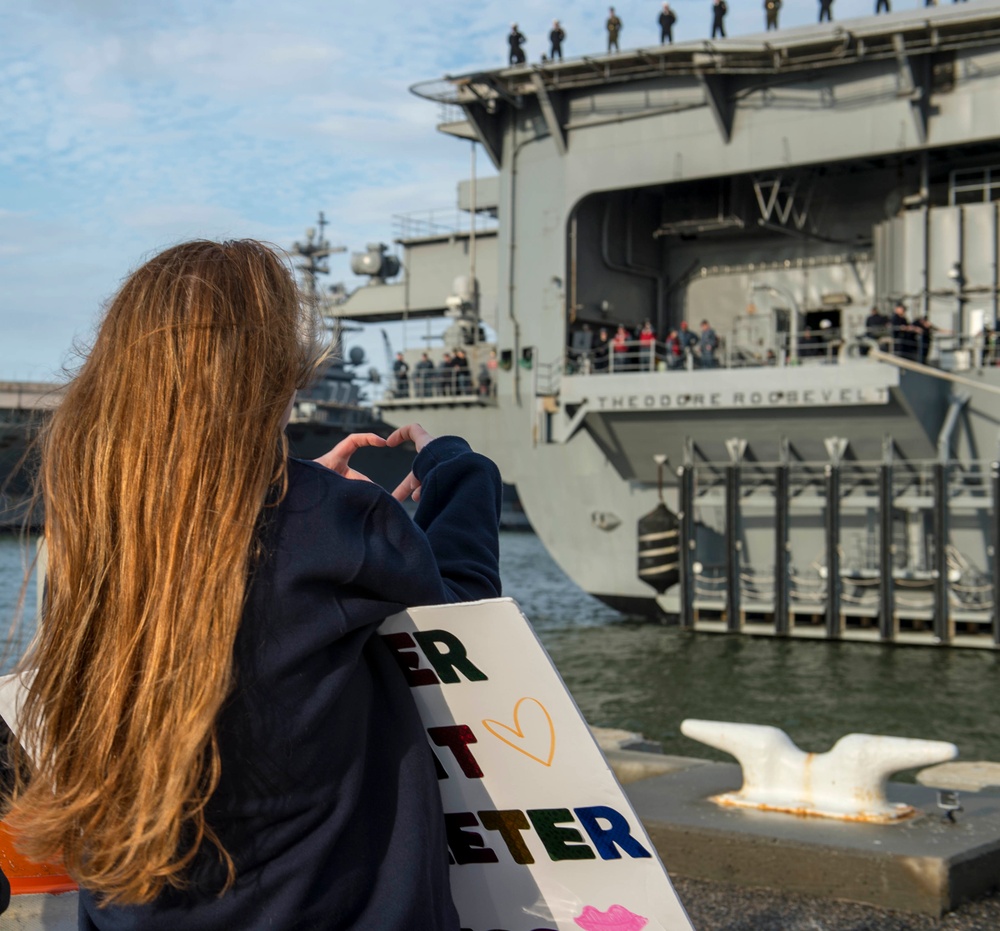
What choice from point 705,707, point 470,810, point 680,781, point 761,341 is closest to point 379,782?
point 470,810

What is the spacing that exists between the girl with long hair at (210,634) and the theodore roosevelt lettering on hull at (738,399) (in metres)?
19.1

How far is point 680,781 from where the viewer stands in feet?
22.0

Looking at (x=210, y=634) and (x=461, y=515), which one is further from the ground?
(x=461, y=515)

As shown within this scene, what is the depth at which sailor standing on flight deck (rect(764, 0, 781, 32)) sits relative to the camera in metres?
22.4

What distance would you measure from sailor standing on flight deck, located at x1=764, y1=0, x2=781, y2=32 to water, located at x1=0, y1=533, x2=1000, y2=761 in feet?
37.9

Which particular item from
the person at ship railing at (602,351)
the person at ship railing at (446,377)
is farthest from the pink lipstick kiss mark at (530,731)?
the person at ship railing at (446,377)

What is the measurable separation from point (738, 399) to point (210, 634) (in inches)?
789

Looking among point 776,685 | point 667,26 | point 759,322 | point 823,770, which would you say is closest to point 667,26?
point 667,26

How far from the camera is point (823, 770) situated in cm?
589

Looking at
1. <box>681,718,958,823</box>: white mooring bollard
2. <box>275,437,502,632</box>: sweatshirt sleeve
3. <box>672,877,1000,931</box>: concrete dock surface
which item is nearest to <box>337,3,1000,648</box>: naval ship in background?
<box>681,718,958,823</box>: white mooring bollard

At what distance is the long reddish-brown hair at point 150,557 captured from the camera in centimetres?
159

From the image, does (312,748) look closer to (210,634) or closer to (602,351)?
(210,634)

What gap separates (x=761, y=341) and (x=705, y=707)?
34.9 feet

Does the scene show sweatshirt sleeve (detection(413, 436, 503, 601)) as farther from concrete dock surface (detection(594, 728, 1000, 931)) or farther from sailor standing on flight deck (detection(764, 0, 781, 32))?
sailor standing on flight deck (detection(764, 0, 781, 32))
